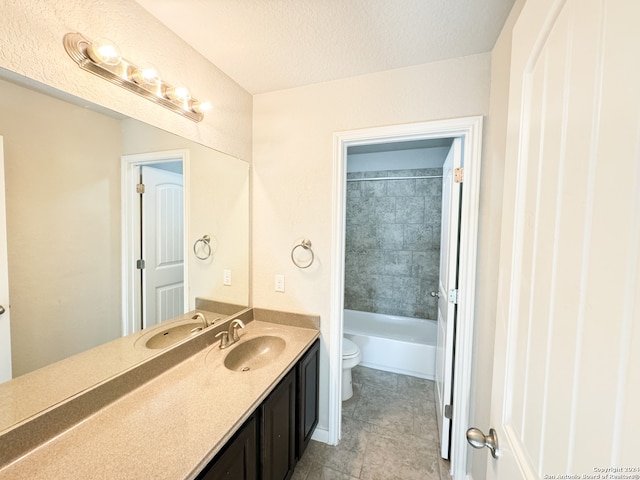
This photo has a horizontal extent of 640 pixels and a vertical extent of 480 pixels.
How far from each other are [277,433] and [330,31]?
1.96 meters

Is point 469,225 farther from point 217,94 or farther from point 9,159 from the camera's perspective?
point 9,159

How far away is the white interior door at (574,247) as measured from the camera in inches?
13.1

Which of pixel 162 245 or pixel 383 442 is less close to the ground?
pixel 162 245

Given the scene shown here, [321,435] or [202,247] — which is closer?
[202,247]

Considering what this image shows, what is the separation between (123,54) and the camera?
3.50ft

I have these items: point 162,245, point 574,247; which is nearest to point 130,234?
Result: point 162,245

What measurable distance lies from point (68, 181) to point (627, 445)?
1.52m

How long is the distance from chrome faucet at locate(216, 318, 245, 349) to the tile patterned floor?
34.9 inches

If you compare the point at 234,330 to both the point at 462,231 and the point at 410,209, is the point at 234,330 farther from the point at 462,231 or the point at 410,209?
the point at 410,209

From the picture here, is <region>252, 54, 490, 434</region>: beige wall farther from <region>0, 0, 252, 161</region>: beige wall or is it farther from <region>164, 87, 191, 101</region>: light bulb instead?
<region>164, 87, 191, 101</region>: light bulb

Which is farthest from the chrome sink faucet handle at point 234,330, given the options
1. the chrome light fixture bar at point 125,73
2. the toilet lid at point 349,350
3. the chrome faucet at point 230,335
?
the chrome light fixture bar at point 125,73

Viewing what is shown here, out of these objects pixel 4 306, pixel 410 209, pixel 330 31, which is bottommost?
pixel 4 306

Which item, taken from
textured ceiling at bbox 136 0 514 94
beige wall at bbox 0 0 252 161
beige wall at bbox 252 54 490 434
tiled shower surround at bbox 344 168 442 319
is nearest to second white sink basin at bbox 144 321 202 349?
A: beige wall at bbox 252 54 490 434

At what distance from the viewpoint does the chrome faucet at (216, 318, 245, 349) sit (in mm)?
1523
